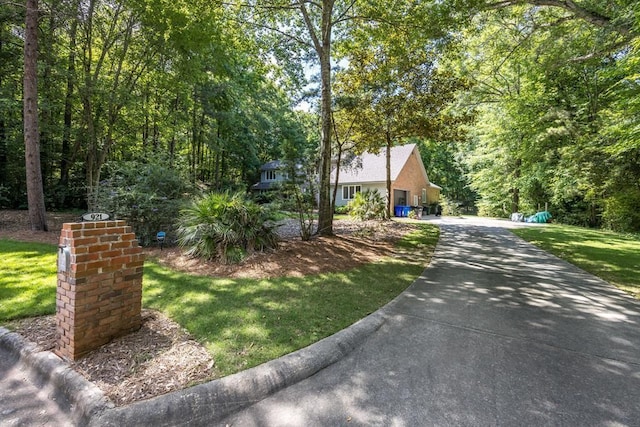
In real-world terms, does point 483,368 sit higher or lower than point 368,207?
lower

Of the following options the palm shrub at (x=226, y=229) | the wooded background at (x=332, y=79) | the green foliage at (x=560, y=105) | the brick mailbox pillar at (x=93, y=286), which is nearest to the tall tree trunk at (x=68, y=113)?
the wooded background at (x=332, y=79)

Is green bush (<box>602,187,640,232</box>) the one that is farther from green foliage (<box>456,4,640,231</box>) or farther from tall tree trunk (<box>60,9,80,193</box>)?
tall tree trunk (<box>60,9,80,193</box>)

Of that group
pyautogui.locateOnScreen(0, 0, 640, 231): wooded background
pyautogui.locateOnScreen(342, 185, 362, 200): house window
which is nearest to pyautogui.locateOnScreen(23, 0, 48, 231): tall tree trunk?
pyautogui.locateOnScreen(0, 0, 640, 231): wooded background

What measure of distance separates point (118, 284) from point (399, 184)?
74.2ft

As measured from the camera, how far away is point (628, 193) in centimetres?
1416

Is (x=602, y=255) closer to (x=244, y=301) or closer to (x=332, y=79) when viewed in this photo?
(x=244, y=301)

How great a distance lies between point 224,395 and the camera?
2375mm

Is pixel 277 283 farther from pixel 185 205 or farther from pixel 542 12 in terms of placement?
pixel 542 12

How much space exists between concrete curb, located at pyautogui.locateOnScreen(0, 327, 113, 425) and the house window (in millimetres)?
22803

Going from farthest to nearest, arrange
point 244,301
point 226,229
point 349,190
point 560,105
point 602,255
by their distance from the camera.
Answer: point 349,190
point 560,105
point 602,255
point 226,229
point 244,301

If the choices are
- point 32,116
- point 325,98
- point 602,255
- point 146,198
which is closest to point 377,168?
point 325,98

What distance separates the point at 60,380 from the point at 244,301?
2.13 m

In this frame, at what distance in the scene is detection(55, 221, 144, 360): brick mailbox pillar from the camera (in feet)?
8.85

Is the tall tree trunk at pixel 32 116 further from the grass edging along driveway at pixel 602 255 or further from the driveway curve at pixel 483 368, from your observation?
the grass edging along driveway at pixel 602 255
